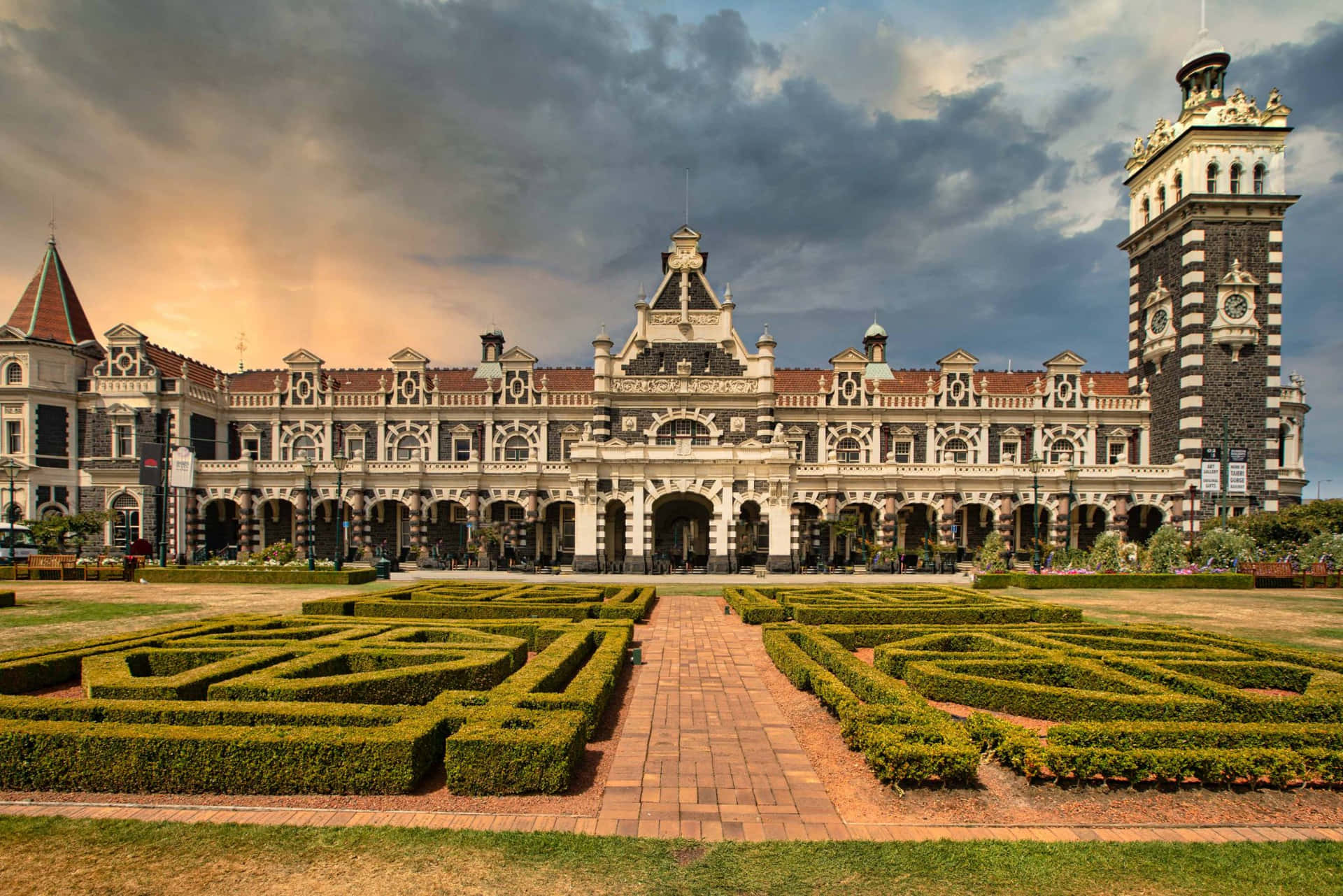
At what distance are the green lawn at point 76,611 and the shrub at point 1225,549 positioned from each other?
4126 centimetres

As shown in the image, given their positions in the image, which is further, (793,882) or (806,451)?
(806,451)

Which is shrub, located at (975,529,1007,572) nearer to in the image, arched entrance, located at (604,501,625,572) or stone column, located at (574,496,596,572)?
arched entrance, located at (604,501,625,572)

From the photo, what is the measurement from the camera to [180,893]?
5.59 meters

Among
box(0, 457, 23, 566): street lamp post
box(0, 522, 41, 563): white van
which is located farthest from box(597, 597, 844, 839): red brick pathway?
box(0, 522, 41, 563): white van

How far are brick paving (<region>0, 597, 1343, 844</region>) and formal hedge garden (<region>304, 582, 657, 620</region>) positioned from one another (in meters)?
8.60

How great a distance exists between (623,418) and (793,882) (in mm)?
37898

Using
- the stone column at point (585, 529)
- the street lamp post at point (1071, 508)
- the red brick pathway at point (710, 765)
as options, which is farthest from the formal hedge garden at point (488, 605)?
the street lamp post at point (1071, 508)

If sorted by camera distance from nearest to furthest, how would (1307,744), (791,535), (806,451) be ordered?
(1307,744) → (791,535) → (806,451)

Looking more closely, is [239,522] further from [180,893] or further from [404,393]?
[180,893]

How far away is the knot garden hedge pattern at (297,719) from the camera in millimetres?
7375

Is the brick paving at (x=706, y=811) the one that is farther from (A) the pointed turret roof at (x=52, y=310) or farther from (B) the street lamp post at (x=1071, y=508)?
(A) the pointed turret roof at (x=52, y=310)

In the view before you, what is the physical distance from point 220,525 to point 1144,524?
61242 mm

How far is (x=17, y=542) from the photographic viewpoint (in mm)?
40469

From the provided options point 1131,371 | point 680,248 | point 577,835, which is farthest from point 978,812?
point 1131,371
